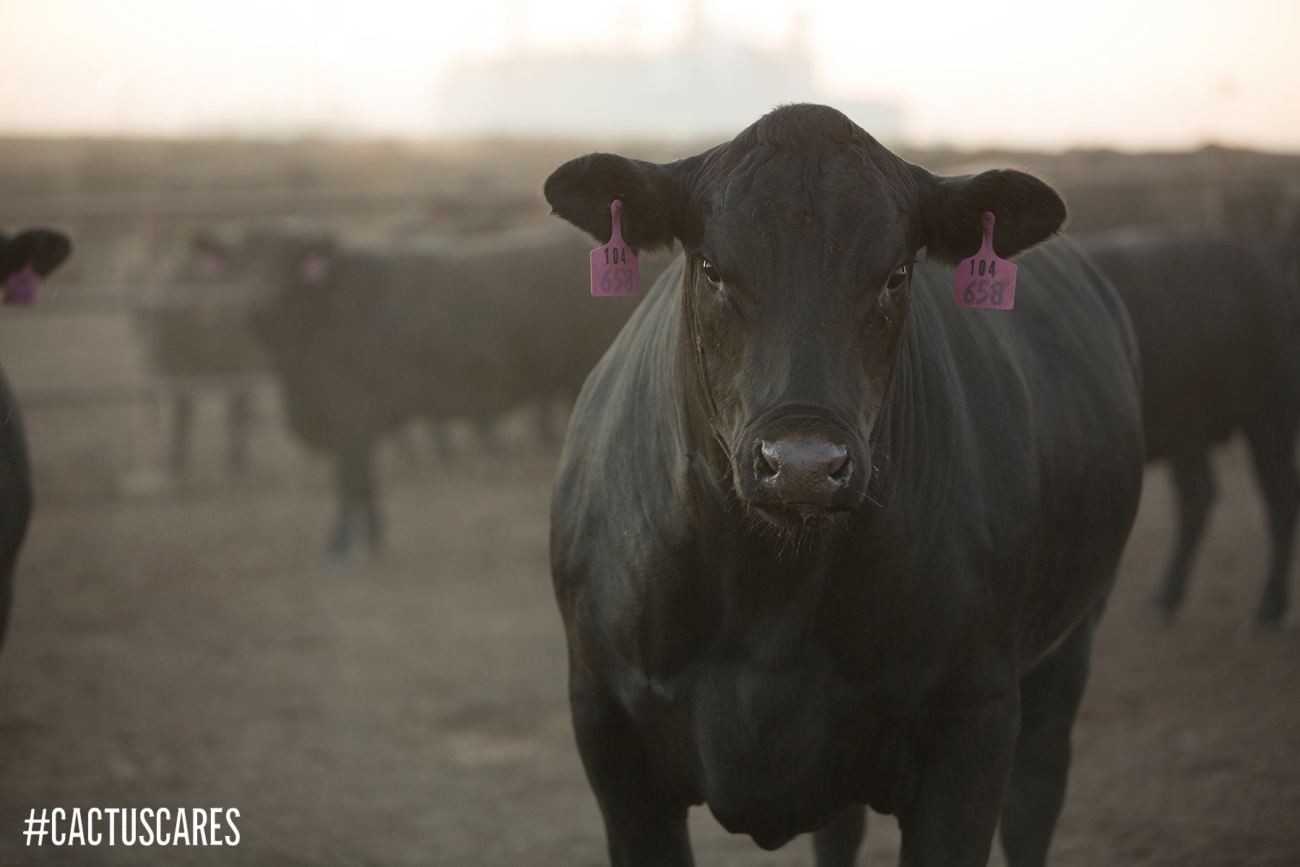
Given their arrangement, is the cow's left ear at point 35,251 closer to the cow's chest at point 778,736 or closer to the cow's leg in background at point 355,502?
the cow's chest at point 778,736

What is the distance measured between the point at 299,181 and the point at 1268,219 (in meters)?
17.5

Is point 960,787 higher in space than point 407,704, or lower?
higher

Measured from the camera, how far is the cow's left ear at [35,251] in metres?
4.00

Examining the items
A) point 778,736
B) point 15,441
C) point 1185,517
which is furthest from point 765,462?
point 1185,517

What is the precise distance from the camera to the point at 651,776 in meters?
2.65

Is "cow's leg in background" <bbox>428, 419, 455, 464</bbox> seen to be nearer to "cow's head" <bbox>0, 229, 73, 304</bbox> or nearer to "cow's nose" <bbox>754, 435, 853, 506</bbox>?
"cow's head" <bbox>0, 229, 73, 304</bbox>

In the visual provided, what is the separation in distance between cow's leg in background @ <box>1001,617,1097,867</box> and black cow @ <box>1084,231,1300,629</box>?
2.84 metres

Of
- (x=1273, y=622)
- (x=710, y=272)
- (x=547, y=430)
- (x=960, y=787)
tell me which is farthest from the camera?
(x=547, y=430)

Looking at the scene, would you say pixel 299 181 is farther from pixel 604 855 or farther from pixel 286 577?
pixel 604 855

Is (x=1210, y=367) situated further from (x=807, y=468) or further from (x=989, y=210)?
(x=807, y=468)

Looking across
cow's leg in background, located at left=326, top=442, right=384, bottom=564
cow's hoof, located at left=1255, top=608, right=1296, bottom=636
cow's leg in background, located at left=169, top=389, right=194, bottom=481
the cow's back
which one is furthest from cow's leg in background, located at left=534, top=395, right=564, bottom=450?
cow's hoof, located at left=1255, top=608, right=1296, bottom=636

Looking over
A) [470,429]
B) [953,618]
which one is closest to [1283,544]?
[953,618]

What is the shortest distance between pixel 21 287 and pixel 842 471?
298cm

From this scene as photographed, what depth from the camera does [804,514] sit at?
2045 mm
